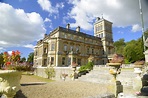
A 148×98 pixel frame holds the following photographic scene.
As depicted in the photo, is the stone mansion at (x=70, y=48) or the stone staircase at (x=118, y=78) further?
the stone mansion at (x=70, y=48)

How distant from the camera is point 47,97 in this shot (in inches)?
252

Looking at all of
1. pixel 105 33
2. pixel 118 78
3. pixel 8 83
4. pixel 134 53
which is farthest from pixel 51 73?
pixel 105 33

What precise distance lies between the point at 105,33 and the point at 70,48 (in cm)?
1843

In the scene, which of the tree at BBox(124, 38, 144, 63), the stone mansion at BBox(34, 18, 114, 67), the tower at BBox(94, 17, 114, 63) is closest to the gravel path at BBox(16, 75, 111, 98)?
the stone mansion at BBox(34, 18, 114, 67)

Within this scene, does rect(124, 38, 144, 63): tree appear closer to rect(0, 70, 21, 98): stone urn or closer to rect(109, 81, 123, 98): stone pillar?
rect(109, 81, 123, 98): stone pillar

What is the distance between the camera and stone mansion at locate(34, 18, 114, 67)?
32.7 m

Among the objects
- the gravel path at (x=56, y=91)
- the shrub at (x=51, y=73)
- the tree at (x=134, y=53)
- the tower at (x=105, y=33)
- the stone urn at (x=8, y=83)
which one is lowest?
the shrub at (x=51, y=73)

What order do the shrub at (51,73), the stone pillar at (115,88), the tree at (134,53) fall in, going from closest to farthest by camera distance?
the stone pillar at (115,88)
the shrub at (51,73)
the tree at (134,53)

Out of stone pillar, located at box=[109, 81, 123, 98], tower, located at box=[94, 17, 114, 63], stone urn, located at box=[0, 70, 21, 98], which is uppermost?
tower, located at box=[94, 17, 114, 63]

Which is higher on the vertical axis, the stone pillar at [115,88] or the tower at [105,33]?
the tower at [105,33]

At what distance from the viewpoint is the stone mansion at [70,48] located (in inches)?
1286

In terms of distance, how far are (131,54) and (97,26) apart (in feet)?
64.2

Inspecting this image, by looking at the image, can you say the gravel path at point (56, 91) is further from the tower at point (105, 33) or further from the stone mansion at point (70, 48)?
the tower at point (105, 33)

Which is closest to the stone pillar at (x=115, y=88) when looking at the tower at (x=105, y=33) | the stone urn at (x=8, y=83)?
the stone urn at (x=8, y=83)
